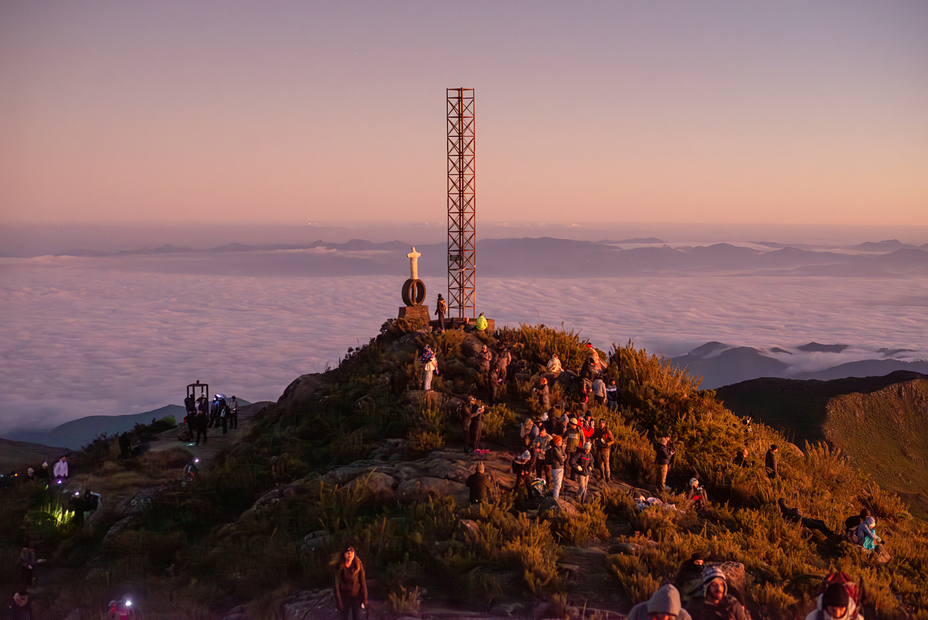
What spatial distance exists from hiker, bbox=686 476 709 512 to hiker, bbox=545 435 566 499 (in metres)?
3.68

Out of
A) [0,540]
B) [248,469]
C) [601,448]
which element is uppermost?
[601,448]

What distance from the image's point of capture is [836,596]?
279 inches

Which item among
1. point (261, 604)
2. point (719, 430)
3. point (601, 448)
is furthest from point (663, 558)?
point (719, 430)

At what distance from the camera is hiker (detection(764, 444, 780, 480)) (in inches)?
747

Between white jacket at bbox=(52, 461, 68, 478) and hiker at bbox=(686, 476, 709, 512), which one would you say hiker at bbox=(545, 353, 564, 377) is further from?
white jacket at bbox=(52, 461, 68, 478)

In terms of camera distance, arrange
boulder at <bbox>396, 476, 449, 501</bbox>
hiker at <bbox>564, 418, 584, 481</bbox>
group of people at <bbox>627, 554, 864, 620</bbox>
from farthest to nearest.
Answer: hiker at <bbox>564, 418, 584, 481</bbox>, boulder at <bbox>396, 476, 449, 501</bbox>, group of people at <bbox>627, 554, 864, 620</bbox>

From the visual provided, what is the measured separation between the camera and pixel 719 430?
67.2 feet

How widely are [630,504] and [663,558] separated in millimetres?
3100

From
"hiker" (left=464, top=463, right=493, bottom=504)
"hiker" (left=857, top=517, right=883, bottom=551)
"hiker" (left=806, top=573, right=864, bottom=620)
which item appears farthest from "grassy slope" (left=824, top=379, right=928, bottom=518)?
"hiker" (left=806, top=573, right=864, bottom=620)

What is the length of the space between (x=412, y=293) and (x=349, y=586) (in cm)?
2098

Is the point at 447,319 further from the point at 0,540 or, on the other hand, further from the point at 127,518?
the point at 0,540

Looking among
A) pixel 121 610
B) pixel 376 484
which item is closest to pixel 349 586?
pixel 121 610

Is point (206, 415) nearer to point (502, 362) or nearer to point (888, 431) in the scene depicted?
point (502, 362)

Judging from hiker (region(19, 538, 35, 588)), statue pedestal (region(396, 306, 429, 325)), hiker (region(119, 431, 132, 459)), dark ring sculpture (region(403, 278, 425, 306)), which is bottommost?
hiker (region(119, 431, 132, 459))
